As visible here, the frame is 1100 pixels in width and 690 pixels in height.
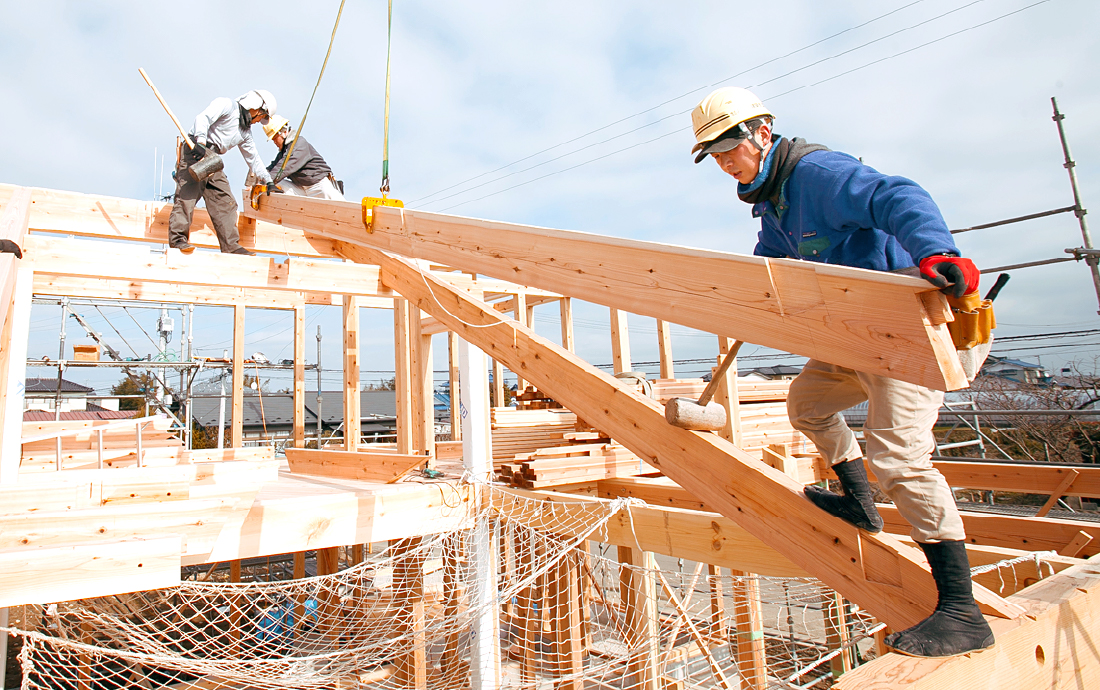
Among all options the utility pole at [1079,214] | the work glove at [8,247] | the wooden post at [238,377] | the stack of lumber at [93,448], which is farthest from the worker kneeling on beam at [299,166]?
the utility pole at [1079,214]

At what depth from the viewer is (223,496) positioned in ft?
9.62

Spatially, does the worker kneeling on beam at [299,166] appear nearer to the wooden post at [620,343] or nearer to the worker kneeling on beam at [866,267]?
the wooden post at [620,343]

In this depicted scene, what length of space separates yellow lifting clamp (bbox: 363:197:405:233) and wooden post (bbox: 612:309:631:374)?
5.63 metres

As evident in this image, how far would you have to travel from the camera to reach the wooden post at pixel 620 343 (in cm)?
892

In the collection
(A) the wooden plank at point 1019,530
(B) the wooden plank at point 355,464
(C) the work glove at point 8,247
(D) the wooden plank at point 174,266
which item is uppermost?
(D) the wooden plank at point 174,266

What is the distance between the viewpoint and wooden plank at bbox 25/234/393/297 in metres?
4.94

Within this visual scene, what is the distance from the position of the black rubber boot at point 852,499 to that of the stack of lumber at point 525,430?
4.36 m

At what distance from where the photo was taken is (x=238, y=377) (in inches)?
357

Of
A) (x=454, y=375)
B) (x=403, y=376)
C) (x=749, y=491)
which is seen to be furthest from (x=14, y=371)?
(x=454, y=375)

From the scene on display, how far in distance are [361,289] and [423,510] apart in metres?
2.61

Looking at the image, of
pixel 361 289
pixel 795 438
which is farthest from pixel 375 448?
pixel 795 438

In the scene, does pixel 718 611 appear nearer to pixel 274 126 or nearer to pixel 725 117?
pixel 725 117

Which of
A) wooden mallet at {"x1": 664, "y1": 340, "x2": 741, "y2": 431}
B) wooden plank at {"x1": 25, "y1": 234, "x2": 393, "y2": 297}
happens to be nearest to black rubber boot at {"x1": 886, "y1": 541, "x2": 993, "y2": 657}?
wooden mallet at {"x1": 664, "y1": 340, "x2": 741, "y2": 431}

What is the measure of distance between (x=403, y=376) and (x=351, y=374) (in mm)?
719
